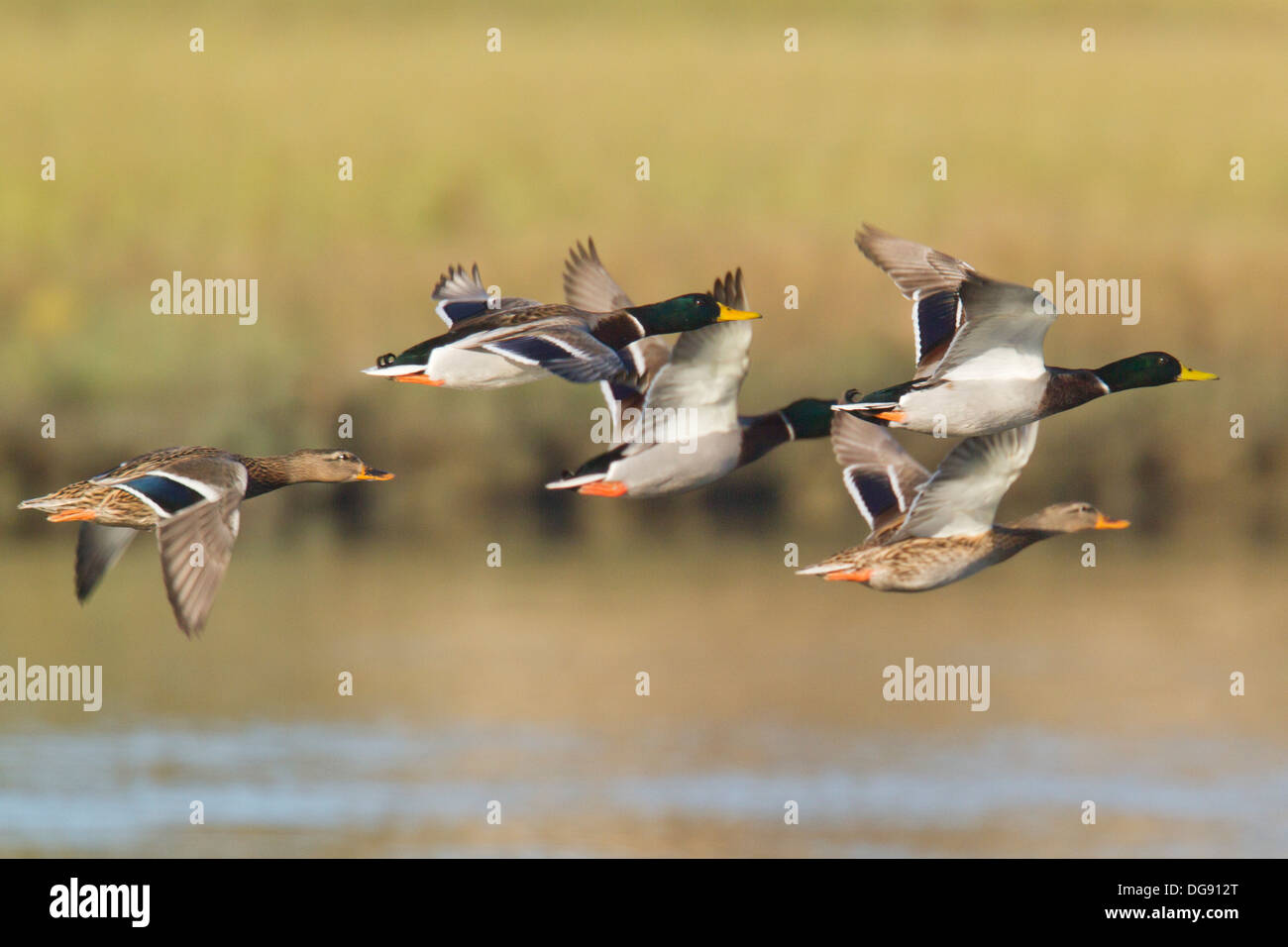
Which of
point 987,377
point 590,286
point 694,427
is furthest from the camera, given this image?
point 590,286

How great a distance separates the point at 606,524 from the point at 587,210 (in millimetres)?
5124

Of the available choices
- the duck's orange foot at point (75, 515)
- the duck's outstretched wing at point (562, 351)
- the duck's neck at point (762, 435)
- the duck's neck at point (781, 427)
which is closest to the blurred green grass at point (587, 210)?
the duck's neck at point (781, 427)

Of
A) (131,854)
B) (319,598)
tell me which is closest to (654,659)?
(319,598)

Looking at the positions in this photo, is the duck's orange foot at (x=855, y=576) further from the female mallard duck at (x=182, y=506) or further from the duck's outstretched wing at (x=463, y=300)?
the female mallard duck at (x=182, y=506)

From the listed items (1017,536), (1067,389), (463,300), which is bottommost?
(1017,536)

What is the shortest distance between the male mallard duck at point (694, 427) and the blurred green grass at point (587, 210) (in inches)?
535

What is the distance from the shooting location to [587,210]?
3550 cm

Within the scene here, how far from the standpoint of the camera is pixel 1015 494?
89.6 feet

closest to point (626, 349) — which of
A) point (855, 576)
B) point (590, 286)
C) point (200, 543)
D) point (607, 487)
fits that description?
point (590, 286)

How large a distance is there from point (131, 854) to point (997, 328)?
15.8 metres

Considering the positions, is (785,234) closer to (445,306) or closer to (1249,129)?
(1249,129)

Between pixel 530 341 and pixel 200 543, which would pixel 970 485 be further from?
pixel 200 543

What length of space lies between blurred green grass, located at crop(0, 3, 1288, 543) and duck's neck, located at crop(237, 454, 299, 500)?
47.9ft

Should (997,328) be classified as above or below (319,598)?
above
